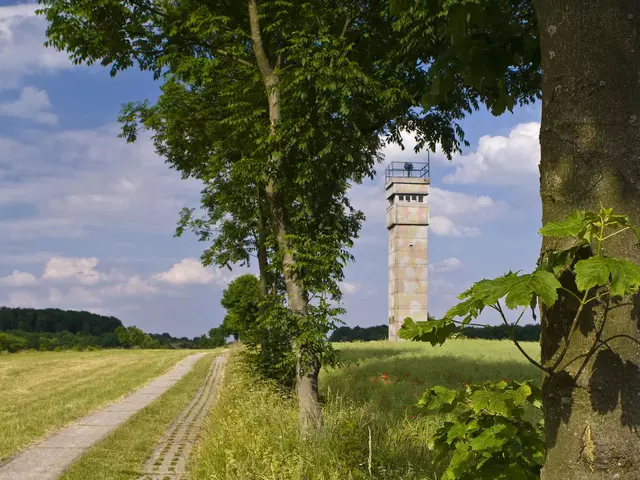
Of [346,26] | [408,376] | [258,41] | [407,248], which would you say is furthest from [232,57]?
[407,248]

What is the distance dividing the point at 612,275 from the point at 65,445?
10.6 metres

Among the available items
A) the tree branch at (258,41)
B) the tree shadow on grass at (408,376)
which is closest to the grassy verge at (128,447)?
the tree shadow on grass at (408,376)

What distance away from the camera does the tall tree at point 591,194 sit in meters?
2.26

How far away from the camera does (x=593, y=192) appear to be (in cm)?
238

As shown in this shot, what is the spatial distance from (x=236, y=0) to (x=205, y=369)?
2137 centimetres

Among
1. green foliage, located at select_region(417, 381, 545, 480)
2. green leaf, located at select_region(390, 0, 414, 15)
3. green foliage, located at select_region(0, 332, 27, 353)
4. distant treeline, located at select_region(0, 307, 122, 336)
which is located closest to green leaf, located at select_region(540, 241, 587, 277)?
green foliage, located at select_region(417, 381, 545, 480)

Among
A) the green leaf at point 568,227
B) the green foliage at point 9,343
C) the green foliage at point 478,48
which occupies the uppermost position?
the green foliage at point 478,48

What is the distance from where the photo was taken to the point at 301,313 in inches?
403

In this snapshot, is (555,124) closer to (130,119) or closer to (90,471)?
(90,471)

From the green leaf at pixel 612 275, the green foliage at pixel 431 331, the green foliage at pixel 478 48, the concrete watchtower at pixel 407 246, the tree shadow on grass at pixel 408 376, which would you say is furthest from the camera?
the concrete watchtower at pixel 407 246

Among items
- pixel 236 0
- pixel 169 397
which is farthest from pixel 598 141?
pixel 169 397

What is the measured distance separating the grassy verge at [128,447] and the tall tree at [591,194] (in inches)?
293

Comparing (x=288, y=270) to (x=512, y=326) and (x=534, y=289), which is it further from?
(x=534, y=289)

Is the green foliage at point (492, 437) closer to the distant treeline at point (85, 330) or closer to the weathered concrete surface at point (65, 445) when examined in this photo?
the weathered concrete surface at point (65, 445)
